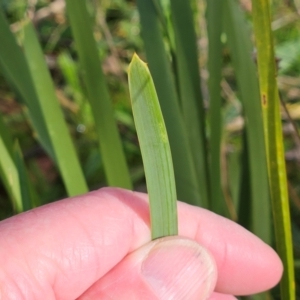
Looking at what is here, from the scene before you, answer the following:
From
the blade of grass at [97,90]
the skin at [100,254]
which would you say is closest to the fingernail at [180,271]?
the skin at [100,254]

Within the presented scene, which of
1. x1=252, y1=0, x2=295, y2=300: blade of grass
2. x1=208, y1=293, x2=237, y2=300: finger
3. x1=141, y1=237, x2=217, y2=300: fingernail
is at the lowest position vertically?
x1=208, y1=293, x2=237, y2=300: finger

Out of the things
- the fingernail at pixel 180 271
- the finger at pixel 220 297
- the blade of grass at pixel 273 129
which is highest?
the blade of grass at pixel 273 129

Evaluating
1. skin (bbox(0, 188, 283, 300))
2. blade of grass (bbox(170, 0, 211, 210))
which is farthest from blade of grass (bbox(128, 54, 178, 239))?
blade of grass (bbox(170, 0, 211, 210))

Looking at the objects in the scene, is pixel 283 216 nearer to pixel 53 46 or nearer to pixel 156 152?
pixel 156 152

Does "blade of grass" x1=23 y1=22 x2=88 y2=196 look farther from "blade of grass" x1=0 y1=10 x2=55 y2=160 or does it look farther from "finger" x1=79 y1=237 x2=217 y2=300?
A: "finger" x1=79 y1=237 x2=217 y2=300

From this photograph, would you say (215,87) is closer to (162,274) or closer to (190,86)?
(190,86)

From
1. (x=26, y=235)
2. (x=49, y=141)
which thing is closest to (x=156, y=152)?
(x=26, y=235)

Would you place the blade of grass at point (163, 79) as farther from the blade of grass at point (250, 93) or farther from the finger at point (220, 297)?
the finger at point (220, 297)
